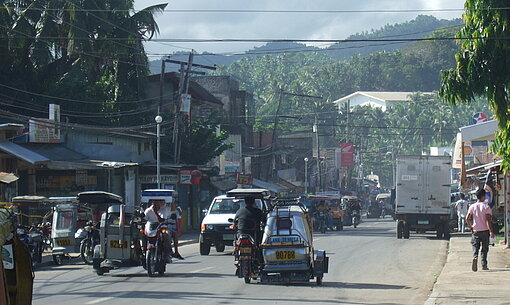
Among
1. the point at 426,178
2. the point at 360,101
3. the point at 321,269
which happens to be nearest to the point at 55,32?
the point at 426,178

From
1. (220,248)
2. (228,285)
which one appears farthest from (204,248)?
(228,285)

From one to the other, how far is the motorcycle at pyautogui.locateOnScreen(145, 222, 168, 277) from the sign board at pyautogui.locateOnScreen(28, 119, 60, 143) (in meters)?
18.8

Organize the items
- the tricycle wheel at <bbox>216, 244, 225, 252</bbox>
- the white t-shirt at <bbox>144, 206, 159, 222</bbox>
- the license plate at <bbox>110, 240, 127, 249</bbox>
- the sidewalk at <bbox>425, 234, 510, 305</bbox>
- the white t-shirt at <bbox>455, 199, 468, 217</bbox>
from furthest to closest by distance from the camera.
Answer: the white t-shirt at <bbox>455, 199, 468, 217</bbox>, the tricycle wheel at <bbox>216, 244, 225, 252</bbox>, the white t-shirt at <bbox>144, 206, 159, 222</bbox>, the license plate at <bbox>110, 240, 127, 249</bbox>, the sidewalk at <bbox>425, 234, 510, 305</bbox>

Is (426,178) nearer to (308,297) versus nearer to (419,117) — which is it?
(308,297)

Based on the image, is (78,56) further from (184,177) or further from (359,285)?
(359,285)

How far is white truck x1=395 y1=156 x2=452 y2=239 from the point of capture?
127ft

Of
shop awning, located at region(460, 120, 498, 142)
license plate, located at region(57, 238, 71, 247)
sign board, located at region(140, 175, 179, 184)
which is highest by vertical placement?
shop awning, located at region(460, 120, 498, 142)

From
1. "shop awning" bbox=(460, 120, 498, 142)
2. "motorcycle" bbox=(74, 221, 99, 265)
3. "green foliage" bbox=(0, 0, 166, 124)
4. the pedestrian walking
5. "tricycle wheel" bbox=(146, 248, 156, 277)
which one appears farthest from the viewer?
"green foliage" bbox=(0, 0, 166, 124)

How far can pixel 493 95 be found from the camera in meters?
15.8

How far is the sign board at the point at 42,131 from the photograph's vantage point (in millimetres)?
38750

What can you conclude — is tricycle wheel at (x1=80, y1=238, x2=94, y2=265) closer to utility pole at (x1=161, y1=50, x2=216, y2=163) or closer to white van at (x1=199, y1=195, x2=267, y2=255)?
white van at (x1=199, y1=195, x2=267, y2=255)

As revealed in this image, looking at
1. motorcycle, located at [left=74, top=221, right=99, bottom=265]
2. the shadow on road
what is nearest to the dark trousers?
the shadow on road

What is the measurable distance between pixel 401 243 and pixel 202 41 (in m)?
12.1

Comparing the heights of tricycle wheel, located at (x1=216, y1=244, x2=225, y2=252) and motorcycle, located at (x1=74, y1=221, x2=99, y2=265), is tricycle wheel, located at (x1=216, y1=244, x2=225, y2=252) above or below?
below
